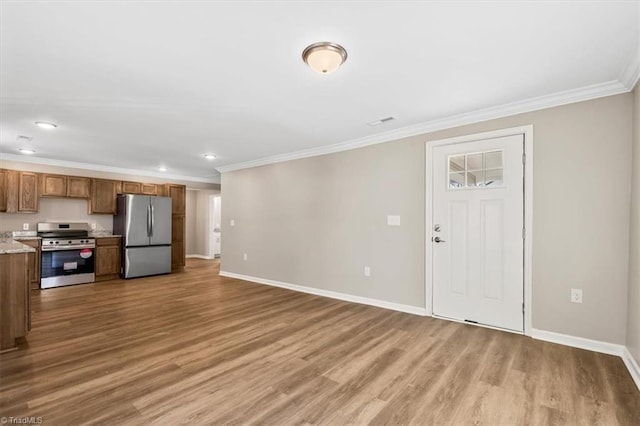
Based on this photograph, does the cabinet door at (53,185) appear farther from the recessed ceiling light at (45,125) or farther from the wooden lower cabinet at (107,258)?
the recessed ceiling light at (45,125)

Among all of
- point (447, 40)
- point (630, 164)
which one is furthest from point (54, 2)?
point (630, 164)

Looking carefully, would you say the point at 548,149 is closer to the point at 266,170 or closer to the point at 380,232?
the point at 380,232

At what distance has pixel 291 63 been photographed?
2.22 m

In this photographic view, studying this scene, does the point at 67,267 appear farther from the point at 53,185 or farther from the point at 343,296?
the point at 343,296

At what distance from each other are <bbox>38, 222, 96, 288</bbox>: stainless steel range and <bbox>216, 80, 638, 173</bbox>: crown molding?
173 inches

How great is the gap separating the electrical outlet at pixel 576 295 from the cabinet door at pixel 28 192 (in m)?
7.78

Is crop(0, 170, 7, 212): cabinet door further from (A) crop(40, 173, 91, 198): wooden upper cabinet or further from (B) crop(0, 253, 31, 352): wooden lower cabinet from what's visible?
(B) crop(0, 253, 31, 352): wooden lower cabinet

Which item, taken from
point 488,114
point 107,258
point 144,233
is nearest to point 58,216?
point 107,258

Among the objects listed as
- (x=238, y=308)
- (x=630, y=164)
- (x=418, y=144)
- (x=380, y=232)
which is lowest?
(x=238, y=308)

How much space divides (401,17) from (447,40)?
42cm

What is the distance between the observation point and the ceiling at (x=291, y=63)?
5.58 ft

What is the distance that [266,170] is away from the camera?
5.55 meters

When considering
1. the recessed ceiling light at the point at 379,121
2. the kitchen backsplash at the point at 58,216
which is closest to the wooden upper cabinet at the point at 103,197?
the kitchen backsplash at the point at 58,216

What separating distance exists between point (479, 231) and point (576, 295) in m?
0.97
